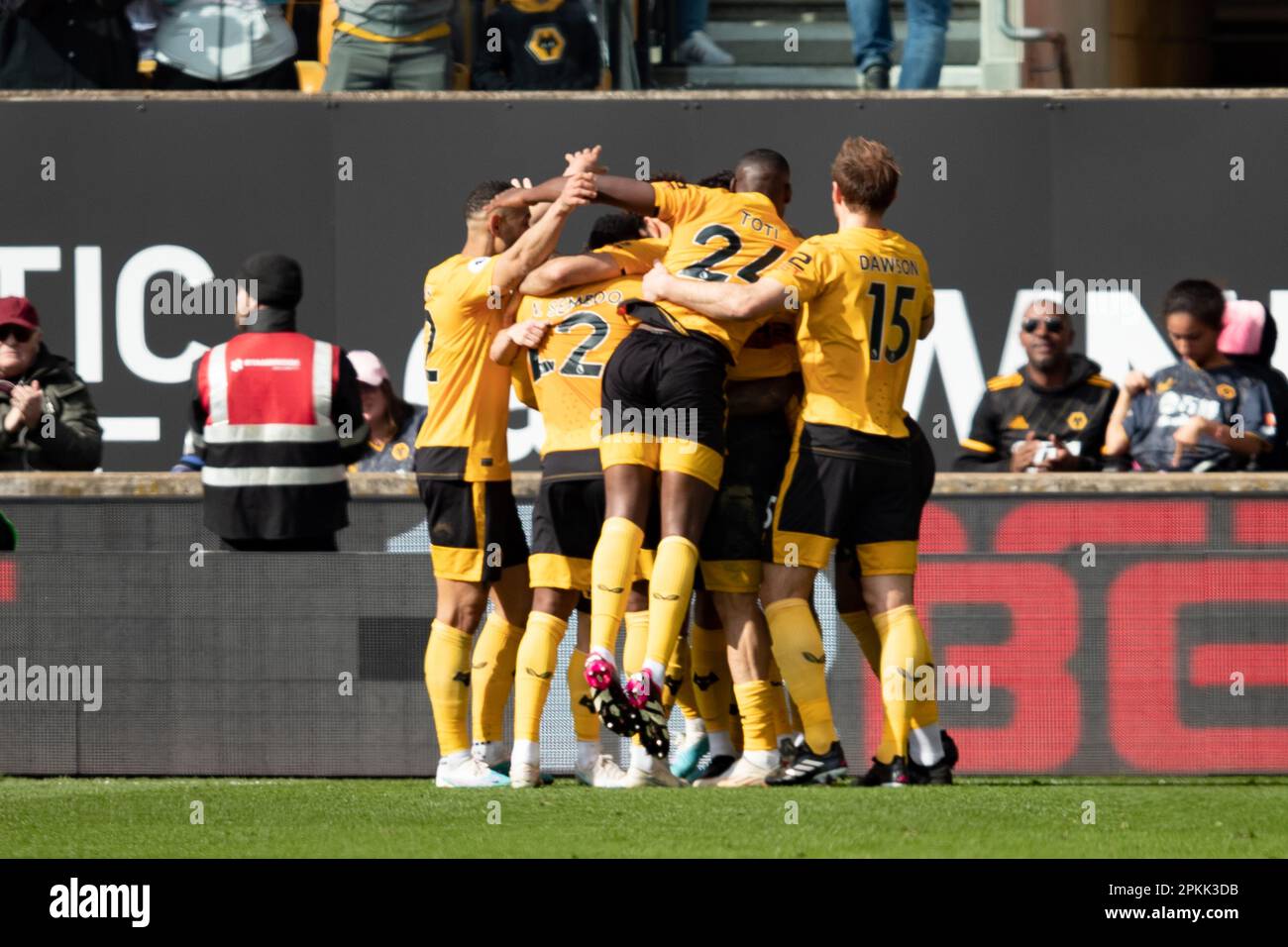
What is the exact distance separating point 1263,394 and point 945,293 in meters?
1.91

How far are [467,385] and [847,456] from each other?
1.53m

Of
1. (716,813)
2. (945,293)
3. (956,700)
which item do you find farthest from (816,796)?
(945,293)

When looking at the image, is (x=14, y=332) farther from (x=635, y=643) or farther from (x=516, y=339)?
(x=635, y=643)

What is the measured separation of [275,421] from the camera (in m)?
9.49

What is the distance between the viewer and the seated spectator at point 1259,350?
1032 cm

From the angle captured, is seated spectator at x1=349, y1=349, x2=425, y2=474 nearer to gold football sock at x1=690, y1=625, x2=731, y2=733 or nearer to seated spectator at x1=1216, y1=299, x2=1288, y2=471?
gold football sock at x1=690, y1=625, x2=731, y2=733

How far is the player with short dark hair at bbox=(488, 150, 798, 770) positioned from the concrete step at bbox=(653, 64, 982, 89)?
374cm

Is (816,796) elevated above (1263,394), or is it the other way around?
(1263,394)

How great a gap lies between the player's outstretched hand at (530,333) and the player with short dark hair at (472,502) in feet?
0.76

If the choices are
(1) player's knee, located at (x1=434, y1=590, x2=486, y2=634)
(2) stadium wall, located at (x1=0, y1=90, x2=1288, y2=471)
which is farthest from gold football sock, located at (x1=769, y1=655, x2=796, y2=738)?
(2) stadium wall, located at (x1=0, y1=90, x2=1288, y2=471)

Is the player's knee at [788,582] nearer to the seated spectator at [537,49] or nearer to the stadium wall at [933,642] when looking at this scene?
the stadium wall at [933,642]

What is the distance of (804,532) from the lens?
26.8ft

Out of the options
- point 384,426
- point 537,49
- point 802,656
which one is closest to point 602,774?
point 802,656
